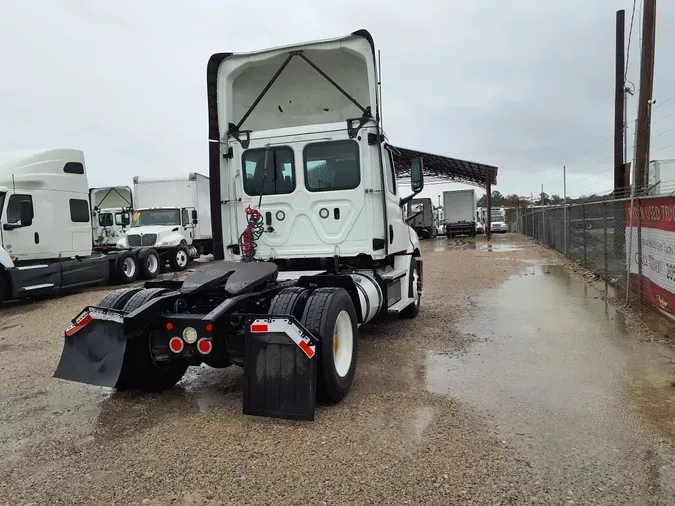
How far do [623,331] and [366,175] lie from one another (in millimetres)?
3920

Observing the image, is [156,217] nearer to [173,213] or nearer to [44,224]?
[173,213]

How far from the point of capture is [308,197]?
21.1 ft

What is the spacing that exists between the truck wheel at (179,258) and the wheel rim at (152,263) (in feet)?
6.56

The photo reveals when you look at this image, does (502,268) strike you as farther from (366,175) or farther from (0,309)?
(0,309)

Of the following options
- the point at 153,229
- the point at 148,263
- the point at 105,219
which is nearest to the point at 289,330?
the point at 148,263

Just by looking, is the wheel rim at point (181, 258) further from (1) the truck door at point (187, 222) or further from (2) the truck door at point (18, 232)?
(2) the truck door at point (18, 232)

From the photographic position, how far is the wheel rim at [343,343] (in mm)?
4545

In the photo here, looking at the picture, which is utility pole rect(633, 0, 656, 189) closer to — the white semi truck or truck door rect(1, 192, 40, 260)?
the white semi truck

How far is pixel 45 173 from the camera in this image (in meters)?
11.5

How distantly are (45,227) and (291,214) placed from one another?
26.2 ft

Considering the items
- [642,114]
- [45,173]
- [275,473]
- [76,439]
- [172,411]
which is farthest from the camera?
[45,173]

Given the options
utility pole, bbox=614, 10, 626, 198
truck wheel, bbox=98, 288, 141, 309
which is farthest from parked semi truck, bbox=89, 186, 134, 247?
utility pole, bbox=614, 10, 626, 198

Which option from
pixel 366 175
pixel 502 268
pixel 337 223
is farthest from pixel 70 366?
pixel 502 268

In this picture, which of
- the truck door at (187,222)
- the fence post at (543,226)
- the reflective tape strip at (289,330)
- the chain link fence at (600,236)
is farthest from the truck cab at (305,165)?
the fence post at (543,226)
